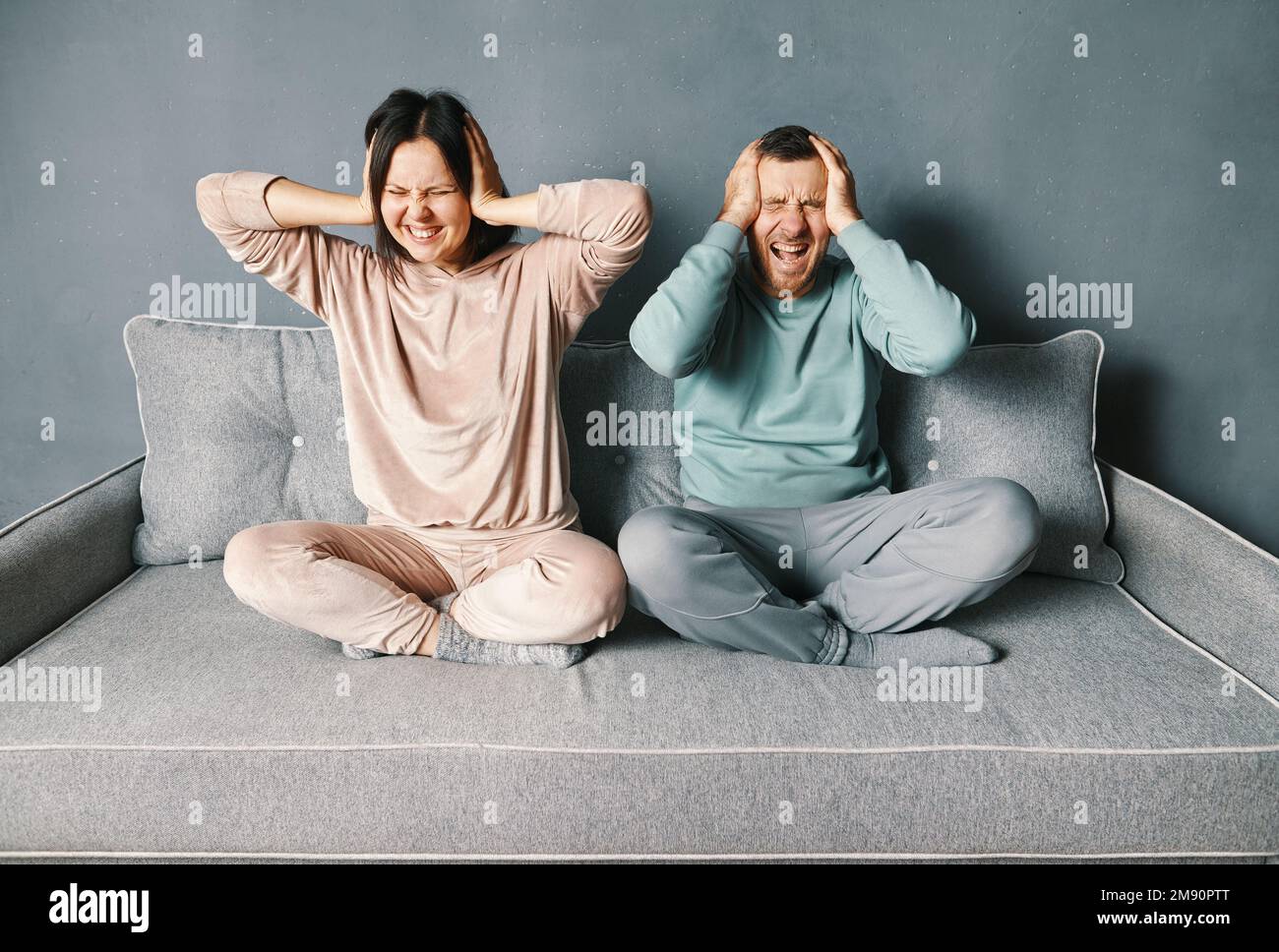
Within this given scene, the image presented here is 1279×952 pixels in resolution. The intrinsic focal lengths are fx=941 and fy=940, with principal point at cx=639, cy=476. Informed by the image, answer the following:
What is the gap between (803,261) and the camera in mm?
1688

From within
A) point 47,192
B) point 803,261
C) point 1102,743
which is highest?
point 47,192

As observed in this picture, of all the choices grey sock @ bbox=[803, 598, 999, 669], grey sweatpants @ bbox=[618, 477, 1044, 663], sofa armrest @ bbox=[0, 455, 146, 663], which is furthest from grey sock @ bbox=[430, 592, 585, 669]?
sofa armrest @ bbox=[0, 455, 146, 663]

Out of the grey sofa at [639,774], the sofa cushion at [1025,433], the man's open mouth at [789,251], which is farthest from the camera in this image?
the sofa cushion at [1025,433]

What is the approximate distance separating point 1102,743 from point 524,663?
830 mm

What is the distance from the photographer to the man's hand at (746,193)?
1.65 metres

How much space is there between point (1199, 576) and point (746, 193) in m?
1.01

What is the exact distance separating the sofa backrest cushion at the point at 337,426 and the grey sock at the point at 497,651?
41 cm

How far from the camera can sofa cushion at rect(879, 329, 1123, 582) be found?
1.79 m

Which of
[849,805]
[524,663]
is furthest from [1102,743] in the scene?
[524,663]

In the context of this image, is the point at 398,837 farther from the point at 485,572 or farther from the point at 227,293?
the point at 227,293

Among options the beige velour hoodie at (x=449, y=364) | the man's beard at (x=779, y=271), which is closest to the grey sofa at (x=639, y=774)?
the beige velour hoodie at (x=449, y=364)

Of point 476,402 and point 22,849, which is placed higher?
point 476,402

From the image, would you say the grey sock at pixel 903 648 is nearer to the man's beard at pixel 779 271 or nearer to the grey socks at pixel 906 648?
the grey socks at pixel 906 648

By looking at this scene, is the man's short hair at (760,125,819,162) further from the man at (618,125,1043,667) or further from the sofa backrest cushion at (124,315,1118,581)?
the sofa backrest cushion at (124,315,1118,581)
